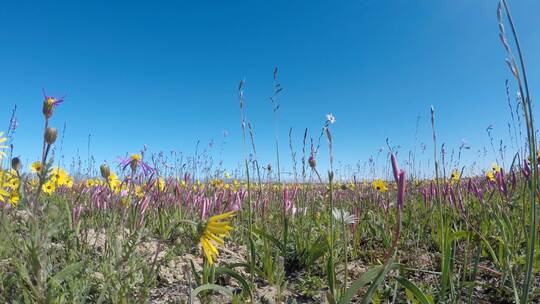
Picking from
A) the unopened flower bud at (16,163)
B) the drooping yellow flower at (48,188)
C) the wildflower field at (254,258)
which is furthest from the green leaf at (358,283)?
the drooping yellow flower at (48,188)

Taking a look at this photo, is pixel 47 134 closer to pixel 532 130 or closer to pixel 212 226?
pixel 212 226

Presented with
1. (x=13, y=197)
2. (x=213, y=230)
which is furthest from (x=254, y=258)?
(x=13, y=197)

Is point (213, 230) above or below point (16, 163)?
below

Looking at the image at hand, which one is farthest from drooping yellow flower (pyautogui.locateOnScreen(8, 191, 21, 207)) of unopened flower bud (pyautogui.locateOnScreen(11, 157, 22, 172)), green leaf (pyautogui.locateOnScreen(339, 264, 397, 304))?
green leaf (pyautogui.locateOnScreen(339, 264, 397, 304))

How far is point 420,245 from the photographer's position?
2457 millimetres

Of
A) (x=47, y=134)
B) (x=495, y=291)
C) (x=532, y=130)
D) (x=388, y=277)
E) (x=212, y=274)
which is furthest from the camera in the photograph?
(x=388, y=277)

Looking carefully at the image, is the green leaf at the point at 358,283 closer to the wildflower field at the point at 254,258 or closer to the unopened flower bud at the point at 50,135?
the wildflower field at the point at 254,258

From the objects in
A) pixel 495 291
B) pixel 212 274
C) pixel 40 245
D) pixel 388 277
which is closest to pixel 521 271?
pixel 495 291

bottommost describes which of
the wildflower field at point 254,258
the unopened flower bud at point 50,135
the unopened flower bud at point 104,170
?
the wildflower field at point 254,258

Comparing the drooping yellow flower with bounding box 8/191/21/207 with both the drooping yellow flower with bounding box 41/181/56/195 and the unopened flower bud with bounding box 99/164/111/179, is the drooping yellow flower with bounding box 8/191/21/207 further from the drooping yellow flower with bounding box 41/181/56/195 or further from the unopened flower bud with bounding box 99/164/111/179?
the unopened flower bud with bounding box 99/164/111/179

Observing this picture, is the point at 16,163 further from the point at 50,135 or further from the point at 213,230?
the point at 213,230

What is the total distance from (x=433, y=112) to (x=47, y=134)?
1544 millimetres

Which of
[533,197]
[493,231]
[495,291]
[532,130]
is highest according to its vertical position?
[532,130]

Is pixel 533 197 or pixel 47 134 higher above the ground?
pixel 47 134
